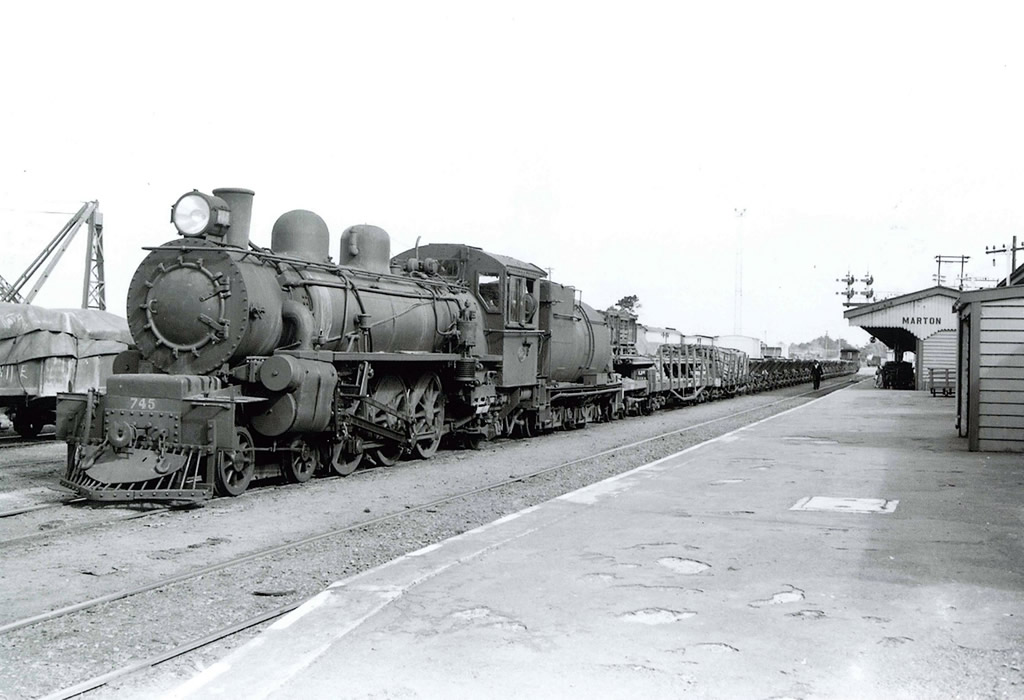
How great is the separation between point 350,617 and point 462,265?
11.5 m

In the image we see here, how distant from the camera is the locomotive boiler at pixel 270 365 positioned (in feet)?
32.3

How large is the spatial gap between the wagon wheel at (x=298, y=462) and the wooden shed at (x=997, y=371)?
34.3 feet

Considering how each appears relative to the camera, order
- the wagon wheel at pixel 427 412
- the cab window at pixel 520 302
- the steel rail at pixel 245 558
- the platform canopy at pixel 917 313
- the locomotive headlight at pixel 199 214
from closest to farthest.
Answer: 1. the steel rail at pixel 245 558
2. the locomotive headlight at pixel 199 214
3. the wagon wheel at pixel 427 412
4. the cab window at pixel 520 302
5. the platform canopy at pixel 917 313

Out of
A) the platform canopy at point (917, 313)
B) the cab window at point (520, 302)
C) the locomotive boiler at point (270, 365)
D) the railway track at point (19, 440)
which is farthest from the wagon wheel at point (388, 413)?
the platform canopy at point (917, 313)

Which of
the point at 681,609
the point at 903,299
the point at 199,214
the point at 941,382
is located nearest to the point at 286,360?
the point at 199,214

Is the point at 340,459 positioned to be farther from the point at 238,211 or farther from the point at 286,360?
the point at 238,211

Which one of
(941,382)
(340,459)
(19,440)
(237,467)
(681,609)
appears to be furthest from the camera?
(941,382)

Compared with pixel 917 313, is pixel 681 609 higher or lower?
lower

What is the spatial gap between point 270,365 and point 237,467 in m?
1.20

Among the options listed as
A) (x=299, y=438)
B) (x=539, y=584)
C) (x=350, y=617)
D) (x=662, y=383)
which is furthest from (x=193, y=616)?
(x=662, y=383)

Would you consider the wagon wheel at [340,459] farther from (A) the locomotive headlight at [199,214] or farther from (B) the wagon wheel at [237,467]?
(A) the locomotive headlight at [199,214]

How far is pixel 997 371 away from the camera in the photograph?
14984 mm

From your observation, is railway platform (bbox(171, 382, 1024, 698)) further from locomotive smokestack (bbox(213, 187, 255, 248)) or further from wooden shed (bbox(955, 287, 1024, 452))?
wooden shed (bbox(955, 287, 1024, 452))

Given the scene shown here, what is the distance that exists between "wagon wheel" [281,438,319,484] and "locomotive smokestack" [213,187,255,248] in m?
2.55
